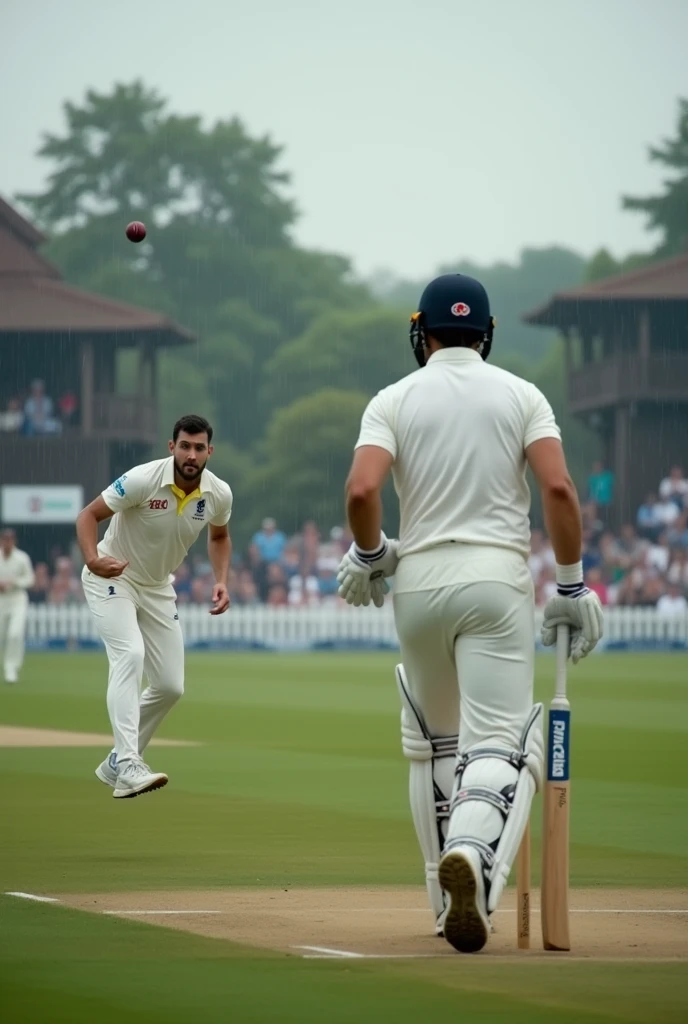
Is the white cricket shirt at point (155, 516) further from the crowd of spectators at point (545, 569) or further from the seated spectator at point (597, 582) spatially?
the seated spectator at point (597, 582)

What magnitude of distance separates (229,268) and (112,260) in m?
4.44

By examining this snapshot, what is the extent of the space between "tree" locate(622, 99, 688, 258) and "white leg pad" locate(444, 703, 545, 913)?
227 feet

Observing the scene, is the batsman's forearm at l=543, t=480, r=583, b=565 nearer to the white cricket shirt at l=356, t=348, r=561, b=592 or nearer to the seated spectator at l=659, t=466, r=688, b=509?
the white cricket shirt at l=356, t=348, r=561, b=592

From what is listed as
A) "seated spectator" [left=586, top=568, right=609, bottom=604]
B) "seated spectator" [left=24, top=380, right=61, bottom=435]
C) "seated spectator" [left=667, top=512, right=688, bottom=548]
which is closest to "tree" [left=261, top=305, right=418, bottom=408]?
"seated spectator" [left=24, top=380, right=61, bottom=435]

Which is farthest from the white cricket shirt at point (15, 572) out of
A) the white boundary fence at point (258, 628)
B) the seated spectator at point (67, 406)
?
the seated spectator at point (67, 406)

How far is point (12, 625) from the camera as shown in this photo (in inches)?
957

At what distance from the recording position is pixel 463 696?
656 centimetres

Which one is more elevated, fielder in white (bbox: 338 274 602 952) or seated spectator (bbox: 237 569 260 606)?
fielder in white (bbox: 338 274 602 952)

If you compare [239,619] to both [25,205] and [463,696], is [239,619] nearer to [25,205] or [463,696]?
[463,696]

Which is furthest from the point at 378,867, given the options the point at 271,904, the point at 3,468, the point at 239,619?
the point at 3,468

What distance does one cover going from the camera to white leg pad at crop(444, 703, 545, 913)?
20.6ft

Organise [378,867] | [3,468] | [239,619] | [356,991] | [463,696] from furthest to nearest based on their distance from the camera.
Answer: [3,468], [239,619], [378,867], [463,696], [356,991]

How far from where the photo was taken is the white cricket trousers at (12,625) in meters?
24.1

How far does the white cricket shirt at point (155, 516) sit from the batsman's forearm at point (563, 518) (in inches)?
161
